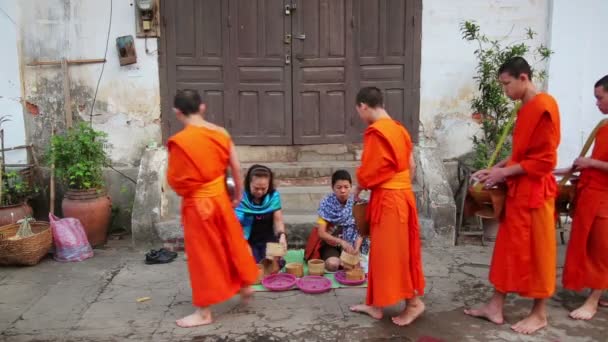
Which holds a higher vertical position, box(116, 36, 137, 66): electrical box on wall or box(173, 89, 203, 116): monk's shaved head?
box(116, 36, 137, 66): electrical box on wall

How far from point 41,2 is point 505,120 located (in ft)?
17.2

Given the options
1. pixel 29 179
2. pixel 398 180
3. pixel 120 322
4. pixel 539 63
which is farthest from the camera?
pixel 539 63

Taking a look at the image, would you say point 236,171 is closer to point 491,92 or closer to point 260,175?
point 260,175

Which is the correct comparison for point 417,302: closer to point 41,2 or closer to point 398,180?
point 398,180

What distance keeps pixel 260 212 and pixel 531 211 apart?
211cm

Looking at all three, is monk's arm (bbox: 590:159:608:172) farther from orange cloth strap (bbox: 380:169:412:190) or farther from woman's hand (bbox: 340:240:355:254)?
woman's hand (bbox: 340:240:355:254)

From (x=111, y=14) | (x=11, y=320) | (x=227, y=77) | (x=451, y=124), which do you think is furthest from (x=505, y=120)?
(x=11, y=320)

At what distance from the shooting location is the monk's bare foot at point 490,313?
396cm

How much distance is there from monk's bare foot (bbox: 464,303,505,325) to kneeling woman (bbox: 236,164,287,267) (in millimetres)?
1515

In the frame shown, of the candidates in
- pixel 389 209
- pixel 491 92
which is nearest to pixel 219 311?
pixel 389 209

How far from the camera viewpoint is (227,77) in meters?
6.66

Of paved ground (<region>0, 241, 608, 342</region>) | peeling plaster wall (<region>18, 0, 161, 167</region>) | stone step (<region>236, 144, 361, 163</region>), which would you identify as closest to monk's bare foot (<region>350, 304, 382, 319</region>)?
paved ground (<region>0, 241, 608, 342</region>)

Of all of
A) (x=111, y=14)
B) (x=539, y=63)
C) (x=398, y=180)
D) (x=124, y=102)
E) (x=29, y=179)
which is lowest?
(x=29, y=179)

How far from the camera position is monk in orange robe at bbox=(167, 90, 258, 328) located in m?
3.68
